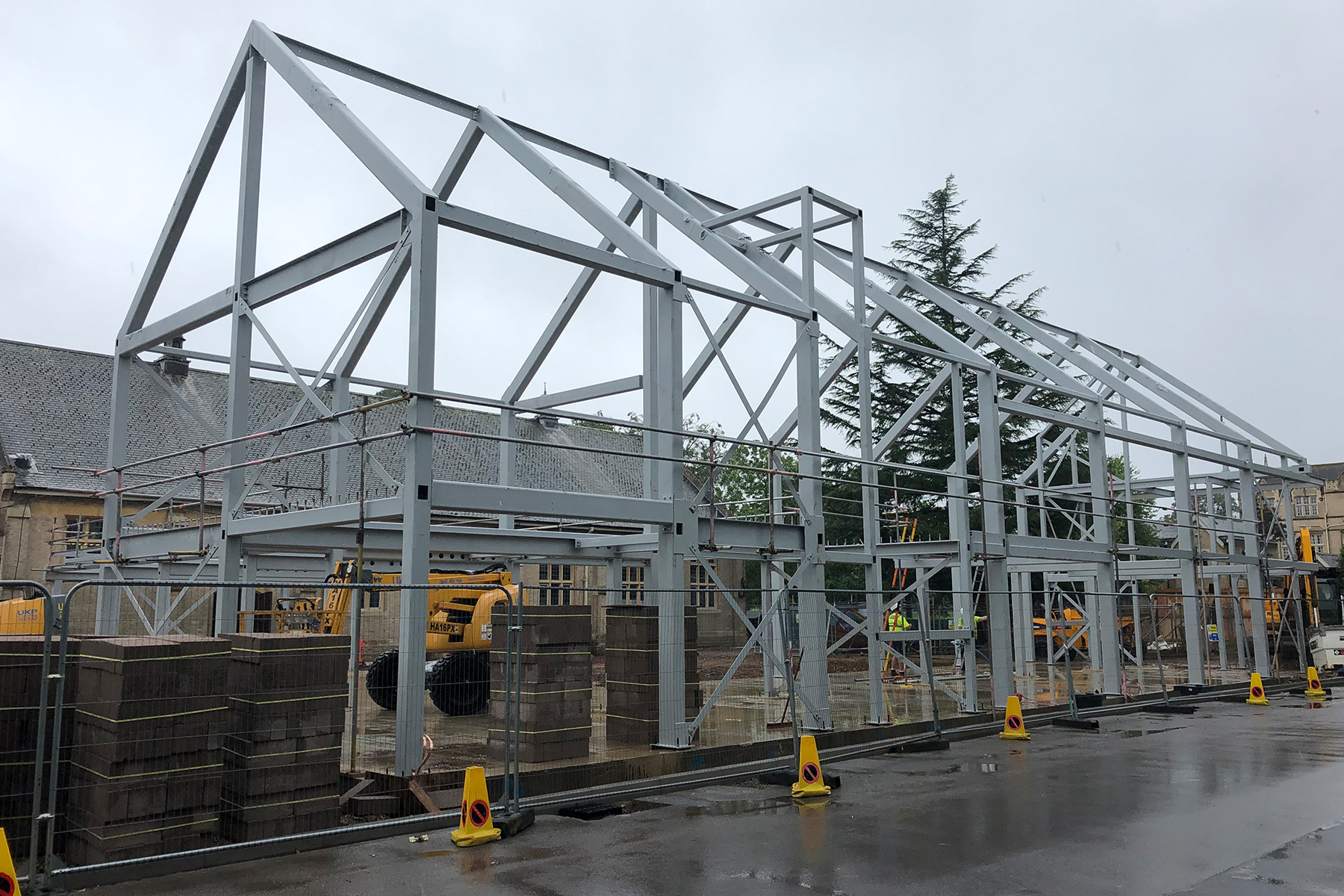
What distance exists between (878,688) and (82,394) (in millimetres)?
28209

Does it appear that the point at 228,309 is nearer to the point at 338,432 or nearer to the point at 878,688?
the point at 338,432

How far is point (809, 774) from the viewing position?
9867mm

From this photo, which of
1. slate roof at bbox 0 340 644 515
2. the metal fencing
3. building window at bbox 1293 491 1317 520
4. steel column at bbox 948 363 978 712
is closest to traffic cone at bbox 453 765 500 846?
the metal fencing

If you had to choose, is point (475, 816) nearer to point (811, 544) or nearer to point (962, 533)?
point (811, 544)

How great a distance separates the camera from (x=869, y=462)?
1466cm

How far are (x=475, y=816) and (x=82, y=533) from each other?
2103cm

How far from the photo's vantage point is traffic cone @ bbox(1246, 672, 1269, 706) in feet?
63.4

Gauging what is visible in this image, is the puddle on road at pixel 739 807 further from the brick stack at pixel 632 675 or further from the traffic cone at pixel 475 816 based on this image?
the brick stack at pixel 632 675

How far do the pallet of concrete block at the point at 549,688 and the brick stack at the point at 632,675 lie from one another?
1097mm

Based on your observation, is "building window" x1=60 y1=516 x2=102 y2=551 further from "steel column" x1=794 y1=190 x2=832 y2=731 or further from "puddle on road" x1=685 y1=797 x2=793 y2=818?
"puddle on road" x1=685 y1=797 x2=793 y2=818

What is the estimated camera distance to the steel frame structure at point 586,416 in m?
10.3

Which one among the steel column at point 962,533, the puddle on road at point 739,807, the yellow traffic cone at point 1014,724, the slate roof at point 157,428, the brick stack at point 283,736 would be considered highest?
the slate roof at point 157,428

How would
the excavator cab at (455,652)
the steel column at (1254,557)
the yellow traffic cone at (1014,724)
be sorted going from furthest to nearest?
the steel column at (1254,557) < the excavator cab at (455,652) < the yellow traffic cone at (1014,724)

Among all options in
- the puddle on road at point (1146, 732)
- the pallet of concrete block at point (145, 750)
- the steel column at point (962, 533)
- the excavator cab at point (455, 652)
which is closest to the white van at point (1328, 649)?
the puddle on road at point (1146, 732)
